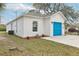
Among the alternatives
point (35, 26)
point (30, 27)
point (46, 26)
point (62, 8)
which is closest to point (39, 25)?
point (35, 26)

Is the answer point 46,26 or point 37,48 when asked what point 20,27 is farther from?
point 37,48

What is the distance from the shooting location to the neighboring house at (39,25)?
1023 centimetres

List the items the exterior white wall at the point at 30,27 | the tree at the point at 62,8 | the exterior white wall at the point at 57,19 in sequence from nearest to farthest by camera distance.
Result: the tree at the point at 62,8
the exterior white wall at the point at 57,19
the exterior white wall at the point at 30,27

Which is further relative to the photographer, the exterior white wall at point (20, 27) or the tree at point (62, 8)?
the exterior white wall at point (20, 27)

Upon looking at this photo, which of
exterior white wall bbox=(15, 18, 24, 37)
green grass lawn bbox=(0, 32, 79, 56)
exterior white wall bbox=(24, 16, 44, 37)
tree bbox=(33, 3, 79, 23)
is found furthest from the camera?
exterior white wall bbox=(15, 18, 24, 37)

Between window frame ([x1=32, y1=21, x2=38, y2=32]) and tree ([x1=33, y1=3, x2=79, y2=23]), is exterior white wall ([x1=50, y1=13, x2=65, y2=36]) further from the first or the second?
window frame ([x1=32, y1=21, x2=38, y2=32])

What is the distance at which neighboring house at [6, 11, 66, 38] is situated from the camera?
10.2 metres

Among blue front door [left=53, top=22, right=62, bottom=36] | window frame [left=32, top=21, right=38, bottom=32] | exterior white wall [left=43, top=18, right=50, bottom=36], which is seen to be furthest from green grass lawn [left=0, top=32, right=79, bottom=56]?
window frame [left=32, top=21, right=38, bottom=32]

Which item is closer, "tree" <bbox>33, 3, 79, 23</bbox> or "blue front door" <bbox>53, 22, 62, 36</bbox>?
"tree" <bbox>33, 3, 79, 23</bbox>

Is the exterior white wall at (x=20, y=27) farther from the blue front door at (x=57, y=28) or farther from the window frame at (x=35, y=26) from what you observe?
the blue front door at (x=57, y=28)

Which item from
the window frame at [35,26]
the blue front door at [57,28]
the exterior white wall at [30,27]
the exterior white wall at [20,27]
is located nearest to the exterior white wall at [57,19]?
the blue front door at [57,28]

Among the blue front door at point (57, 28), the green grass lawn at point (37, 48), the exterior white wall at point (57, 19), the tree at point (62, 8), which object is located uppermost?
the tree at point (62, 8)

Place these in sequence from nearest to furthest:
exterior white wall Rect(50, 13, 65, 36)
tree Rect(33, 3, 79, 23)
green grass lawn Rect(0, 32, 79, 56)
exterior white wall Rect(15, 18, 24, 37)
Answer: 1. green grass lawn Rect(0, 32, 79, 56)
2. tree Rect(33, 3, 79, 23)
3. exterior white wall Rect(50, 13, 65, 36)
4. exterior white wall Rect(15, 18, 24, 37)

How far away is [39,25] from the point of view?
10.5 m
